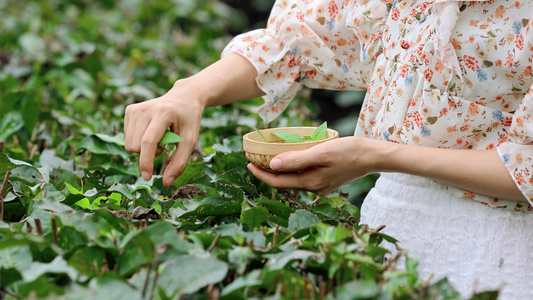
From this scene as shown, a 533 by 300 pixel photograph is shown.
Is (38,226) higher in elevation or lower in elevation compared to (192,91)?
lower

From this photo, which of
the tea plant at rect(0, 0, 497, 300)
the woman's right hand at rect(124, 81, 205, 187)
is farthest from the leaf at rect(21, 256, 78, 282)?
the woman's right hand at rect(124, 81, 205, 187)

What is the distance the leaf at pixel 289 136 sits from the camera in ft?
4.71

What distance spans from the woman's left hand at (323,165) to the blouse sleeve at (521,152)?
278 millimetres

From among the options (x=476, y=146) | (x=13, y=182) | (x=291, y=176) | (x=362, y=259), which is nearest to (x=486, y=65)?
(x=476, y=146)

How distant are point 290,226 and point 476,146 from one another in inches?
19.9

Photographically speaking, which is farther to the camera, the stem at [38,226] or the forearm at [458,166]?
the forearm at [458,166]

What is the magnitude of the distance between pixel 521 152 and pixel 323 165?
0.41m

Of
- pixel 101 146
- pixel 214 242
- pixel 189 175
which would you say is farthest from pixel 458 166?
pixel 101 146

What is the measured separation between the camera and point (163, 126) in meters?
1.45

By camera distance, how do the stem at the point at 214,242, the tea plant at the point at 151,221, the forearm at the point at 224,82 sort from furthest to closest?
the forearm at the point at 224,82 < the stem at the point at 214,242 < the tea plant at the point at 151,221

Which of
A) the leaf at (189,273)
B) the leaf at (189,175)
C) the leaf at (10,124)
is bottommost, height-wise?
the leaf at (10,124)

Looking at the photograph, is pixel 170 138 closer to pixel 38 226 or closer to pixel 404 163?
pixel 38 226

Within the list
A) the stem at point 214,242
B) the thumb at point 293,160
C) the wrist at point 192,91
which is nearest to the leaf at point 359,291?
the stem at point 214,242

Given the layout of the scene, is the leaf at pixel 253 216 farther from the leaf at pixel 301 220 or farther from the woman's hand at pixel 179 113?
the woman's hand at pixel 179 113
